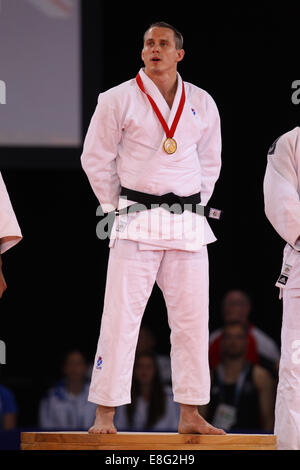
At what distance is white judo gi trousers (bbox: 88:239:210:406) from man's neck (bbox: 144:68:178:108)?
2.35 feet

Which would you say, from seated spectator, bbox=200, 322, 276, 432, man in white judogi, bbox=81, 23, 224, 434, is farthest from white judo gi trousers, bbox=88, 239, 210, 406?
seated spectator, bbox=200, 322, 276, 432

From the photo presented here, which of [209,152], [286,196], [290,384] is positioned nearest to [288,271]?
[286,196]

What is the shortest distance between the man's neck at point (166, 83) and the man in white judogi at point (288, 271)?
0.62m

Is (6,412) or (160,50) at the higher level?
(160,50)

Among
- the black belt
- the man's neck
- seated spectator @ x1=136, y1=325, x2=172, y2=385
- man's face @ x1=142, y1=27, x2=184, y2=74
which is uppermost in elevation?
man's face @ x1=142, y1=27, x2=184, y2=74

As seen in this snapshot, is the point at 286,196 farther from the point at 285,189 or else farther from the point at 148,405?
the point at 148,405

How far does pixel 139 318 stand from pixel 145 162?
0.72 meters

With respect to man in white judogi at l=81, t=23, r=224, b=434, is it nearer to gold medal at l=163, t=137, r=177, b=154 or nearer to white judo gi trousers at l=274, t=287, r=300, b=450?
gold medal at l=163, t=137, r=177, b=154

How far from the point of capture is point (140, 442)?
407cm

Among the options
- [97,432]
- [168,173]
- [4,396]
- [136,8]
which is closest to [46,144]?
[136,8]

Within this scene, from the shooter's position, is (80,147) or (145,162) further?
(80,147)

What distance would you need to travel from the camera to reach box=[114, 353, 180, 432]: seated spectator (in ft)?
20.6

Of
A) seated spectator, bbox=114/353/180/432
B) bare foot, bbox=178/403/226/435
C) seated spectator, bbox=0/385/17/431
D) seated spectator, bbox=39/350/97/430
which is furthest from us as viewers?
seated spectator, bbox=39/350/97/430
